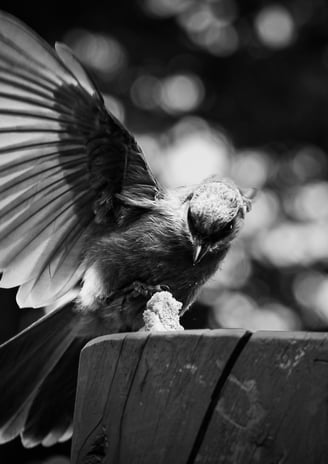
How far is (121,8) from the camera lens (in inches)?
329

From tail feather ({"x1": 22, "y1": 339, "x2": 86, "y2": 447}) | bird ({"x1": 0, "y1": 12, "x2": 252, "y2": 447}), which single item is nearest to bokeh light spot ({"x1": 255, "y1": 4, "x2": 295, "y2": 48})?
bird ({"x1": 0, "y1": 12, "x2": 252, "y2": 447})

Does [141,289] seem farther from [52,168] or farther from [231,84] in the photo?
[231,84]

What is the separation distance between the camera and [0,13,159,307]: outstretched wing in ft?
14.4

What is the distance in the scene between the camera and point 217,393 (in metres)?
2.41

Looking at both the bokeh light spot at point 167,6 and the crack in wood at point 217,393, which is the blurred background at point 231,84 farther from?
the crack in wood at point 217,393

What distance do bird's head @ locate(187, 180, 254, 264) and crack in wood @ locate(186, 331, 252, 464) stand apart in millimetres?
2255

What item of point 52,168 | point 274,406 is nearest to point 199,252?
point 52,168

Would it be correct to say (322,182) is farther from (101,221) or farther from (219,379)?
(219,379)

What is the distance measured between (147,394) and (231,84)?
6.38 meters

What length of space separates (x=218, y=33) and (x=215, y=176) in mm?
3609

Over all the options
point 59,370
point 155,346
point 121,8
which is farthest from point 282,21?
point 155,346

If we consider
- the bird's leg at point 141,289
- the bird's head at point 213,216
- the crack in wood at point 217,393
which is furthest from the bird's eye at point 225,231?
the crack in wood at point 217,393

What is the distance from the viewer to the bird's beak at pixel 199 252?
15.3ft

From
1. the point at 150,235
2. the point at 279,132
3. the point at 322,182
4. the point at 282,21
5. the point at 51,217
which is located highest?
the point at 51,217
